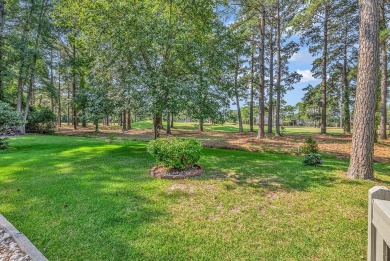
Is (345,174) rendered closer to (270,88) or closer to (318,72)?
(270,88)

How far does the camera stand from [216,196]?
14.4 ft

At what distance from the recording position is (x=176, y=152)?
17.8 feet

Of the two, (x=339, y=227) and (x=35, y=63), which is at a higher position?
(x=35, y=63)

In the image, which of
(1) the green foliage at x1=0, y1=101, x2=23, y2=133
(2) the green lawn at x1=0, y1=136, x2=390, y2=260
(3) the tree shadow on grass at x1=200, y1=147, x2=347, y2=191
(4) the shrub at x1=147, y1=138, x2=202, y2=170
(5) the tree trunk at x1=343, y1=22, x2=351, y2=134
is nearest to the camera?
(2) the green lawn at x1=0, y1=136, x2=390, y2=260

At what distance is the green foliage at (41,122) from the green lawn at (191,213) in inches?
519

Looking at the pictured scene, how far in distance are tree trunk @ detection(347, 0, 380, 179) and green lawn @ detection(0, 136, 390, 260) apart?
60cm

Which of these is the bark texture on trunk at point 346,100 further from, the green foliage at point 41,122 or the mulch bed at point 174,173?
the green foliage at point 41,122

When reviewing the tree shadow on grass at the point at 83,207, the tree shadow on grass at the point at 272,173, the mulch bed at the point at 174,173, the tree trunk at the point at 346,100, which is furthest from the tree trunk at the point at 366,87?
the tree trunk at the point at 346,100

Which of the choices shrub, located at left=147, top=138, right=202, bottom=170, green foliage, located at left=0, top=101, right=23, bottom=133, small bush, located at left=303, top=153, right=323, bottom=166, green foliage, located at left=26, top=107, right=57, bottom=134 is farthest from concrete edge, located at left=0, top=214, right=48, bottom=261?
green foliage, located at left=26, top=107, right=57, bottom=134

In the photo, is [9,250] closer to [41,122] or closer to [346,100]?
[41,122]

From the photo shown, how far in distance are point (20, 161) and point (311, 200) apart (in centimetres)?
868

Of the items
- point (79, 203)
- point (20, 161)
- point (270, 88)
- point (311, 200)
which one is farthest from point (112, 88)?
point (270, 88)

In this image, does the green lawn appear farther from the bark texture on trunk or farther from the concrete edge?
the bark texture on trunk

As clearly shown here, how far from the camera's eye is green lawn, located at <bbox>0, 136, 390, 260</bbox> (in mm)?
2824
